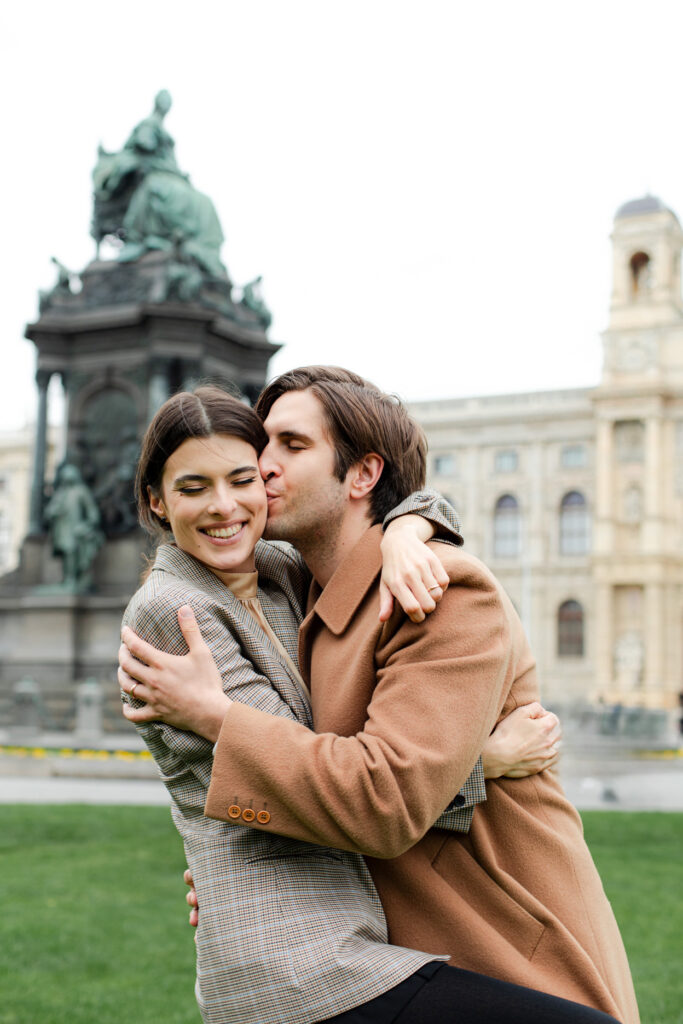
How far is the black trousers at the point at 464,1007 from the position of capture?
77.1 inches

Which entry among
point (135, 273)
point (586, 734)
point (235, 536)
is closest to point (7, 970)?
point (235, 536)

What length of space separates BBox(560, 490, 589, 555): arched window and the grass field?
52.7m

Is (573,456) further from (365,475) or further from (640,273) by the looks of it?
(365,475)

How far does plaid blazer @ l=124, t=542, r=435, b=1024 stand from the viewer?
197 centimetres

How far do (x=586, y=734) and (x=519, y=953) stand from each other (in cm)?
2462

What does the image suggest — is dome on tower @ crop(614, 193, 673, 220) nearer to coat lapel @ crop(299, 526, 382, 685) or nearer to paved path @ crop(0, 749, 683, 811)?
paved path @ crop(0, 749, 683, 811)

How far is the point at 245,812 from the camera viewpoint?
2.05 metres

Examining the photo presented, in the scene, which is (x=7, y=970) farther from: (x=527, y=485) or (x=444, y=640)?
(x=527, y=485)

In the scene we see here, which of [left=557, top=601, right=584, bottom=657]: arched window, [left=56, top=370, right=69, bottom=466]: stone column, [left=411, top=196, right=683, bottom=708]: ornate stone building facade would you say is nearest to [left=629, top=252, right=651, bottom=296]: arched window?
[left=411, top=196, right=683, bottom=708]: ornate stone building facade

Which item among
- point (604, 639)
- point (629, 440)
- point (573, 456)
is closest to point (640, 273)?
point (629, 440)

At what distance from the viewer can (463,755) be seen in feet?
6.67

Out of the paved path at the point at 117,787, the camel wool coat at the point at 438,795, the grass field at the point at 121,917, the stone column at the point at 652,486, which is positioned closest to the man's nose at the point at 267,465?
the camel wool coat at the point at 438,795

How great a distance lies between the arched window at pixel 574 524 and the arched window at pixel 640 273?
11736mm

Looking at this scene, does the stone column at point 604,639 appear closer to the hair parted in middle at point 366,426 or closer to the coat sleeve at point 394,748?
the hair parted in middle at point 366,426
